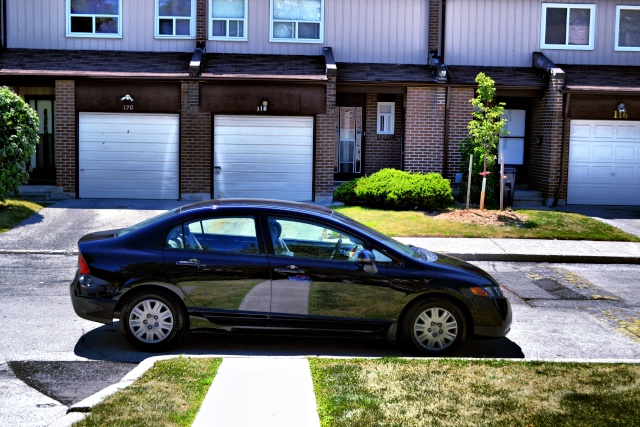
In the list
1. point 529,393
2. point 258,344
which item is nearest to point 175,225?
point 258,344

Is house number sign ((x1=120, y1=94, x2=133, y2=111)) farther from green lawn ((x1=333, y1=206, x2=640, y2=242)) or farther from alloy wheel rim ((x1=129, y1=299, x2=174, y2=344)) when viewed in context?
alloy wheel rim ((x1=129, y1=299, x2=174, y2=344))

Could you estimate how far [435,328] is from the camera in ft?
27.6

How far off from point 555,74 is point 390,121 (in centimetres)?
471

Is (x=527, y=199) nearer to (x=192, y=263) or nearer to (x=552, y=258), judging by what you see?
(x=552, y=258)

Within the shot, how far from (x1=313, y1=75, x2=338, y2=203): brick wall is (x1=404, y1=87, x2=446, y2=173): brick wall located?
2.13 m

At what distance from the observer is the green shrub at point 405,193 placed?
19.4 meters

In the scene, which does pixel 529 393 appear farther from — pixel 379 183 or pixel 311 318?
pixel 379 183

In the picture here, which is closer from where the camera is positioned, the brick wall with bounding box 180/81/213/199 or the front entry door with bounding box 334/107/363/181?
the brick wall with bounding box 180/81/213/199

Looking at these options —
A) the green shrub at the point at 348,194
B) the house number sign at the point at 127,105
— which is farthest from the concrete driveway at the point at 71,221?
the green shrub at the point at 348,194

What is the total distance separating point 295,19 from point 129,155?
5.84 m

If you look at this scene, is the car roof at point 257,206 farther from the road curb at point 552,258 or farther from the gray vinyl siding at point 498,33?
the gray vinyl siding at point 498,33

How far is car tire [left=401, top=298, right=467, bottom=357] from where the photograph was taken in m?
8.37

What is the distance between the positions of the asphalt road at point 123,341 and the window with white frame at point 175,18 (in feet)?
36.4

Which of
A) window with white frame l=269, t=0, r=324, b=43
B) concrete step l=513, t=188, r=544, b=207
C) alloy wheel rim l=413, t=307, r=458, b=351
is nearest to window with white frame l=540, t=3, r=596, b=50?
concrete step l=513, t=188, r=544, b=207
